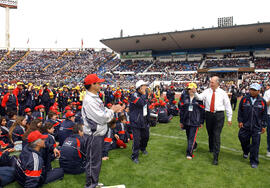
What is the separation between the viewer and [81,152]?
4.06 m

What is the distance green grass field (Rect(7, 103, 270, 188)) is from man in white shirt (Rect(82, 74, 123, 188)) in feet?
2.57

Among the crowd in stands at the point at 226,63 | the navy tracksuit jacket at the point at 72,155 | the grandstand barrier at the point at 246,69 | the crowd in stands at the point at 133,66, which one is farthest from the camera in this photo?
the crowd in stands at the point at 133,66

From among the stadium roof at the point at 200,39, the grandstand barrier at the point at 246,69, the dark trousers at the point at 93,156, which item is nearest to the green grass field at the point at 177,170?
the dark trousers at the point at 93,156

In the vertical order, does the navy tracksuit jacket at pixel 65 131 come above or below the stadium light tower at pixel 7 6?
below

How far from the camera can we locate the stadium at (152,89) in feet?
13.5

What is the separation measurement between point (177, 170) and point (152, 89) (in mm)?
26412

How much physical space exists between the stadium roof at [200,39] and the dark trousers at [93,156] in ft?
131

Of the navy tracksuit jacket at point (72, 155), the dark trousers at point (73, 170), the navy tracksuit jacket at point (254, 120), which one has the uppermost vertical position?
the navy tracksuit jacket at point (254, 120)

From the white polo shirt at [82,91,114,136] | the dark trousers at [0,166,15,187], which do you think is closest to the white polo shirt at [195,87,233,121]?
the white polo shirt at [82,91,114,136]

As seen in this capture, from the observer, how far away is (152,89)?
100ft

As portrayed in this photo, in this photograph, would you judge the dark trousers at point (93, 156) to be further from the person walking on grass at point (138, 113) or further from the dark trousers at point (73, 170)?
the person walking on grass at point (138, 113)

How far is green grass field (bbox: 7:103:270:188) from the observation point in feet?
12.4

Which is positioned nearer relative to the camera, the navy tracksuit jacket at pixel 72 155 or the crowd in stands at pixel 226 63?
the navy tracksuit jacket at pixel 72 155

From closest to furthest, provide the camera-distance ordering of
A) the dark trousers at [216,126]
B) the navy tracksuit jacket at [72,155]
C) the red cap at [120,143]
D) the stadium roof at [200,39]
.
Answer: the navy tracksuit jacket at [72,155] < the dark trousers at [216,126] < the red cap at [120,143] < the stadium roof at [200,39]
